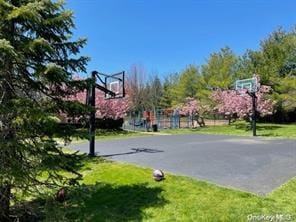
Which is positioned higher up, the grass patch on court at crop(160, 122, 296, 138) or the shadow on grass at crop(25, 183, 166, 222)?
the grass patch on court at crop(160, 122, 296, 138)

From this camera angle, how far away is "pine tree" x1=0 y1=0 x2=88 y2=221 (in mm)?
5594

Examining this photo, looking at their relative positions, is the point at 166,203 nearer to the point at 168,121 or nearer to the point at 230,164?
the point at 230,164

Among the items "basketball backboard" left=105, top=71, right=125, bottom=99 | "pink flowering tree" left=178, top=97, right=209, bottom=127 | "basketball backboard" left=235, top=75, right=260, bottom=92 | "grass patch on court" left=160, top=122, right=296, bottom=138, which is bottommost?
"grass patch on court" left=160, top=122, right=296, bottom=138

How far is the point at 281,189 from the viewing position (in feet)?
24.1

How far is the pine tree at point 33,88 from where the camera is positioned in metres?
5.59

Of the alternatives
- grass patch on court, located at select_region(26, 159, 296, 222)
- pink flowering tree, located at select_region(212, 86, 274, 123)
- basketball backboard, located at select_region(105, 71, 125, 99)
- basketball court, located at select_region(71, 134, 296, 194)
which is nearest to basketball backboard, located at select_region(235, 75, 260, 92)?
pink flowering tree, located at select_region(212, 86, 274, 123)

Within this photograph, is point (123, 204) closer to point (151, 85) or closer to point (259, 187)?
point (259, 187)

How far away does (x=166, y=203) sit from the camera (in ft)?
22.5

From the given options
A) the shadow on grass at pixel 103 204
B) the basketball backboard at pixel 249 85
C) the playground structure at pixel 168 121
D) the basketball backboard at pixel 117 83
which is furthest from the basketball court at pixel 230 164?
the playground structure at pixel 168 121

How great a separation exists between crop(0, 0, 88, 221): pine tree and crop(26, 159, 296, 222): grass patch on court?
2.11ft

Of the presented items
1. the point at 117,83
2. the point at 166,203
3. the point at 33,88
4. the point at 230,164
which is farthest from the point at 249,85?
the point at 33,88

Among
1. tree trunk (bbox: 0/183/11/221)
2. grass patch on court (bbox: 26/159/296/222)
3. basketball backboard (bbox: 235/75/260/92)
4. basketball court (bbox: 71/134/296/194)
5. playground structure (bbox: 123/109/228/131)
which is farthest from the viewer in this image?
playground structure (bbox: 123/109/228/131)

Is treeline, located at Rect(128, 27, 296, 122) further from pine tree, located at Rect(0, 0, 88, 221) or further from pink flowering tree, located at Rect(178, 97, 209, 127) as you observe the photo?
pine tree, located at Rect(0, 0, 88, 221)

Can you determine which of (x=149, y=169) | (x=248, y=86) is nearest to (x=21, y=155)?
(x=149, y=169)
